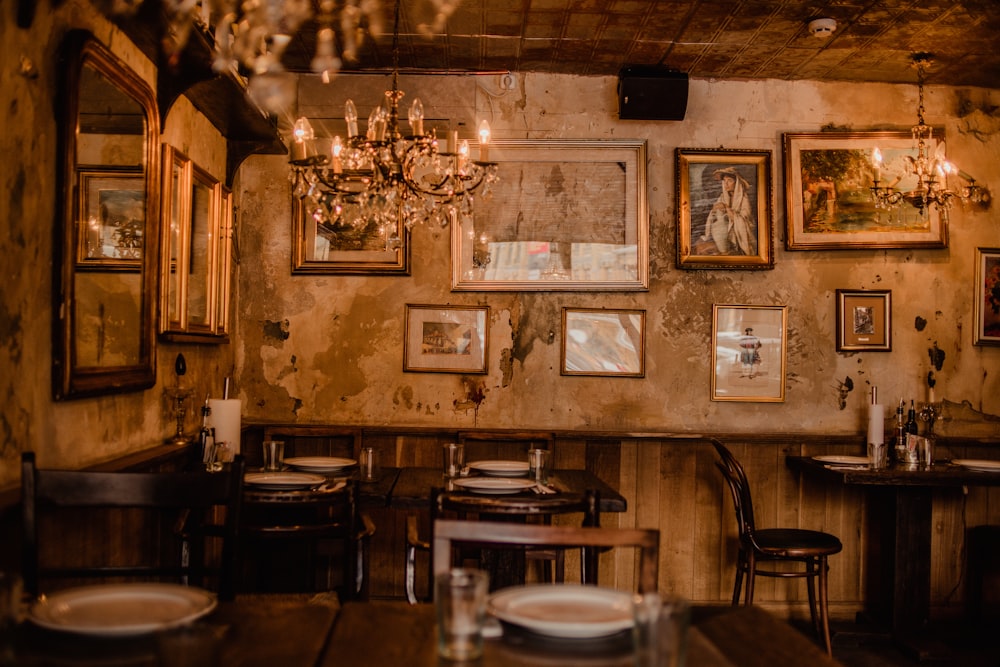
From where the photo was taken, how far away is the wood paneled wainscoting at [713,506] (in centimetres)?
469

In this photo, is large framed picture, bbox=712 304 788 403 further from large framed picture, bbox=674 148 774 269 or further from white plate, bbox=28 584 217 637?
white plate, bbox=28 584 217 637

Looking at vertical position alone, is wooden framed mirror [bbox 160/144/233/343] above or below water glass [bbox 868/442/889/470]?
above

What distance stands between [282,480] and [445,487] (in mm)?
628

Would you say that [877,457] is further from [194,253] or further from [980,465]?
[194,253]

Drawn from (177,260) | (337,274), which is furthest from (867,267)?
(177,260)

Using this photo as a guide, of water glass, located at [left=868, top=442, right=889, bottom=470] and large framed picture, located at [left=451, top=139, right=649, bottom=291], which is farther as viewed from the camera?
large framed picture, located at [left=451, top=139, right=649, bottom=291]

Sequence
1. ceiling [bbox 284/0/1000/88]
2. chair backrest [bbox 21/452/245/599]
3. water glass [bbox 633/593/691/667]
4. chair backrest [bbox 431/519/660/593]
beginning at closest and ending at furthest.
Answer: water glass [bbox 633/593/691/667]
chair backrest [bbox 431/519/660/593]
chair backrest [bbox 21/452/245/599]
ceiling [bbox 284/0/1000/88]

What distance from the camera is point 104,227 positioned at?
2943 mm

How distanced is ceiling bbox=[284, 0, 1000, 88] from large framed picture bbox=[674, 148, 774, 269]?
0.48 metres

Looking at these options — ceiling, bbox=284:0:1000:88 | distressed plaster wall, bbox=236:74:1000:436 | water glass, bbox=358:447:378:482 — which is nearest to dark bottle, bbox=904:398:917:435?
distressed plaster wall, bbox=236:74:1000:436

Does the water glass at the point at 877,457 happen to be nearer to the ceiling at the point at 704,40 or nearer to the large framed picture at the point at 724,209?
the large framed picture at the point at 724,209

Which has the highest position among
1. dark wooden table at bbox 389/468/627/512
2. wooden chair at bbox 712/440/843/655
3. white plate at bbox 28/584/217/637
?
white plate at bbox 28/584/217/637

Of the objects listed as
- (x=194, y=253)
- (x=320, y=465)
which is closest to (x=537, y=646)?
(x=320, y=465)

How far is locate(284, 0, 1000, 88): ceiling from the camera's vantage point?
393 centimetres
